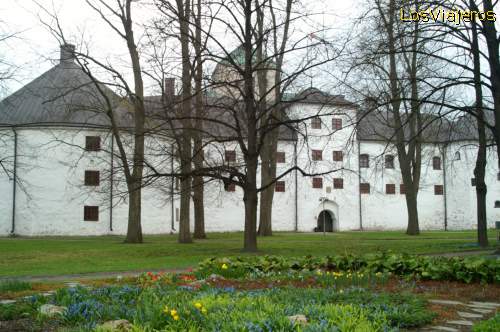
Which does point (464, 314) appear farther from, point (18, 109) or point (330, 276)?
point (18, 109)

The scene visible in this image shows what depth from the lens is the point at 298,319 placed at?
532 centimetres

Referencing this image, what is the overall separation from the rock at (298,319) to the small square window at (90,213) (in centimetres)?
3790

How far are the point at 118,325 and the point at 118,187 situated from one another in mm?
34432

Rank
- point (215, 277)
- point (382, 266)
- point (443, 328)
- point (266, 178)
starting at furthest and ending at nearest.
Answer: point (266, 178)
point (382, 266)
point (215, 277)
point (443, 328)

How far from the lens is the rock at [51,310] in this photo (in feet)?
20.4

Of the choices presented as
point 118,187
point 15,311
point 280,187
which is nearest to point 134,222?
point 118,187

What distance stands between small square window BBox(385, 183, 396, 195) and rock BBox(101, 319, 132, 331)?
51305mm

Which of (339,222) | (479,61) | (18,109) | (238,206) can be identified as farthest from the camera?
(339,222)

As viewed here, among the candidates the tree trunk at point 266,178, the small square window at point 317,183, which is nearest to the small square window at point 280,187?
the small square window at point 317,183

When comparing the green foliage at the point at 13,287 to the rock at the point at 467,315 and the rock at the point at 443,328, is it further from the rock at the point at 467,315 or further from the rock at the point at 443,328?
the rock at the point at 467,315

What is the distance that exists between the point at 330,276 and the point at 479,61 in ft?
45.8

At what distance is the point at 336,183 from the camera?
174 ft

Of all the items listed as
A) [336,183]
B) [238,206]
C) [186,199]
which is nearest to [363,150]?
[336,183]

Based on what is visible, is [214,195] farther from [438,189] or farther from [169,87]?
[438,189]
